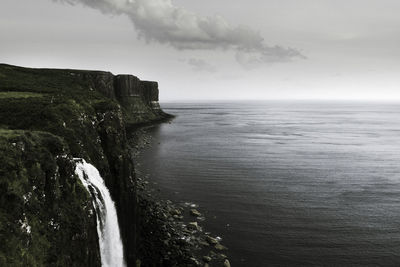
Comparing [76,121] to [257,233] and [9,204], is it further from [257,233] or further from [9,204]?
[257,233]

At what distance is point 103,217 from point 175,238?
11.4 m

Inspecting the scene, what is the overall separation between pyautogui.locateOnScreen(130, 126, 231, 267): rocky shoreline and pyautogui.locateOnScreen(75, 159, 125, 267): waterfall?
5.49 meters

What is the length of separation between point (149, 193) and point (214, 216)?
11.2 m

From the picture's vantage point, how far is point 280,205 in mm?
36562

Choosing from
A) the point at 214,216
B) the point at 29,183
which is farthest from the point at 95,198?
the point at 214,216

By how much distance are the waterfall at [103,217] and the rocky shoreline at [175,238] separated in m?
5.49

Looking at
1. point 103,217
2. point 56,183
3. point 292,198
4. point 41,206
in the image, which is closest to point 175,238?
point 103,217

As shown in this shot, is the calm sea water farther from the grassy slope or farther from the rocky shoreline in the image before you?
the grassy slope

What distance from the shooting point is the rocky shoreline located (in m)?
24.3

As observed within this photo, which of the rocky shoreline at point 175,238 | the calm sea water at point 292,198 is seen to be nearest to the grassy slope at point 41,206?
the rocky shoreline at point 175,238

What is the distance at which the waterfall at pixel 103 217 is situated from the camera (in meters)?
17.3

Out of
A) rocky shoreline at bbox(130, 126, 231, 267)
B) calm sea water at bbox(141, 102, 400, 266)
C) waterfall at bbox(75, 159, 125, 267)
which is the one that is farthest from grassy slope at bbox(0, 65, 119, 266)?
calm sea water at bbox(141, 102, 400, 266)

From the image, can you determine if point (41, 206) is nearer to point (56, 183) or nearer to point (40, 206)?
point (40, 206)

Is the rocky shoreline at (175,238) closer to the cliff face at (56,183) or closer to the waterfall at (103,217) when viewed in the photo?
the cliff face at (56,183)
